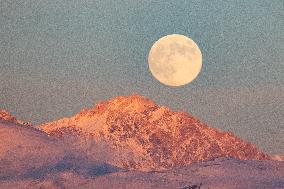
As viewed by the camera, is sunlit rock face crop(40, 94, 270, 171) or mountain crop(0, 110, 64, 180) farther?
sunlit rock face crop(40, 94, 270, 171)

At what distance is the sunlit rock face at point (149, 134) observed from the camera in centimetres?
14000

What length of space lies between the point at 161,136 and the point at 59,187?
96296 mm

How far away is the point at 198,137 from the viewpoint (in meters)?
154

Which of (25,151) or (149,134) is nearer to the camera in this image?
(25,151)

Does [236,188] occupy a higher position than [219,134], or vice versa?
[219,134]

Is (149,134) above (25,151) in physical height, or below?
above

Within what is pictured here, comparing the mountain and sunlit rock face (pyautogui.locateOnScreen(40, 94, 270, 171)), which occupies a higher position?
sunlit rock face (pyautogui.locateOnScreen(40, 94, 270, 171))

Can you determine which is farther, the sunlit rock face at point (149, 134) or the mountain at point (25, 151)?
the sunlit rock face at point (149, 134)

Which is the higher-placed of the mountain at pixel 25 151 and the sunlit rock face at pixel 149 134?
the sunlit rock face at pixel 149 134

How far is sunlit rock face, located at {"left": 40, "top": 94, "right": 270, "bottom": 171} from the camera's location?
140000mm

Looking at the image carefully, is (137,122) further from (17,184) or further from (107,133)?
(17,184)

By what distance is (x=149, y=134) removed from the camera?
15512cm

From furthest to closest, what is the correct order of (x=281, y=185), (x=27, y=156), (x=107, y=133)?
(x=107, y=133) → (x=27, y=156) → (x=281, y=185)

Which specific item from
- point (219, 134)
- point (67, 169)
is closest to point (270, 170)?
point (67, 169)
